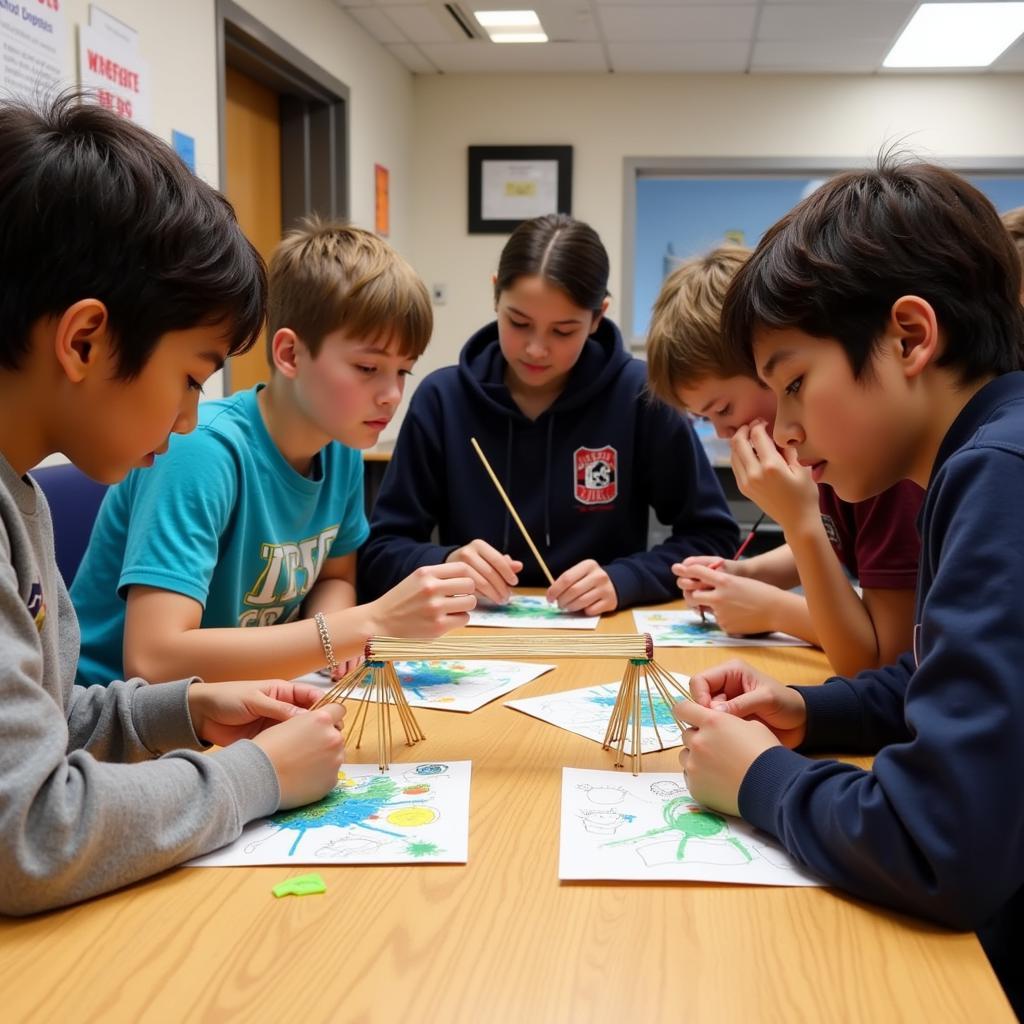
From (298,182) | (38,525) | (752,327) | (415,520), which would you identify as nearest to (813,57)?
(298,182)

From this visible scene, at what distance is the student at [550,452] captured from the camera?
2000 millimetres

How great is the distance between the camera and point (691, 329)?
Answer: 1603 millimetres

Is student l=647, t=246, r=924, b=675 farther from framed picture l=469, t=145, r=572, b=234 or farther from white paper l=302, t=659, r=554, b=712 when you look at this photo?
framed picture l=469, t=145, r=572, b=234

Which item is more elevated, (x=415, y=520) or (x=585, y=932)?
(x=415, y=520)

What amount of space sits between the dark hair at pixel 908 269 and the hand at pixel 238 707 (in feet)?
1.97

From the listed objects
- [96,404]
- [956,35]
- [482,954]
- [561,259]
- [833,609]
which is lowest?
[482,954]

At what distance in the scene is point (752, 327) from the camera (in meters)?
0.98

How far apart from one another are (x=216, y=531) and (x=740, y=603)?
74cm

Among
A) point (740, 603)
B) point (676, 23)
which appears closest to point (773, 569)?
point (740, 603)

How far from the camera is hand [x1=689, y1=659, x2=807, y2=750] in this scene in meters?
1.03

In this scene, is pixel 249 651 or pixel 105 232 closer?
pixel 105 232

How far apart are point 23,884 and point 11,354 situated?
1.30ft

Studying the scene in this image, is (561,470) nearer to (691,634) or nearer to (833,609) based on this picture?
(691,634)

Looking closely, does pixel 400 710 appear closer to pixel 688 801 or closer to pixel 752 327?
pixel 688 801
